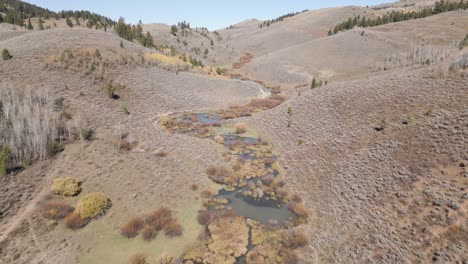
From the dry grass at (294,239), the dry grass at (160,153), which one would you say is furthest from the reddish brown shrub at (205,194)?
the dry grass at (160,153)

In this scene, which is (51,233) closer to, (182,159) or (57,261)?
(57,261)

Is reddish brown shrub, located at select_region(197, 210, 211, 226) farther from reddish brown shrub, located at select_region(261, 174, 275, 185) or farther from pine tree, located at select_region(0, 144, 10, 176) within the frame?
pine tree, located at select_region(0, 144, 10, 176)

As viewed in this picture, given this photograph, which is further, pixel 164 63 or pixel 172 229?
pixel 164 63

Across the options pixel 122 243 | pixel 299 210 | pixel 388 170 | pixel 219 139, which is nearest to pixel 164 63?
pixel 219 139

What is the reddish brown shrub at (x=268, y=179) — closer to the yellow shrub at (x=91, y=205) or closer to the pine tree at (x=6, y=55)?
the yellow shrub at (x=91, y=205)

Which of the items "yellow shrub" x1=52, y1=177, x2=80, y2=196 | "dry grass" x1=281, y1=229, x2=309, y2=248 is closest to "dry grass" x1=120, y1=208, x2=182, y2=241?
"yellow shrub" x1=52, y1=177, x2=80, y2=196

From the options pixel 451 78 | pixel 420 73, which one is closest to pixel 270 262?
pixel 451 78

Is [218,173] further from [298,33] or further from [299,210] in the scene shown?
[298,33]
